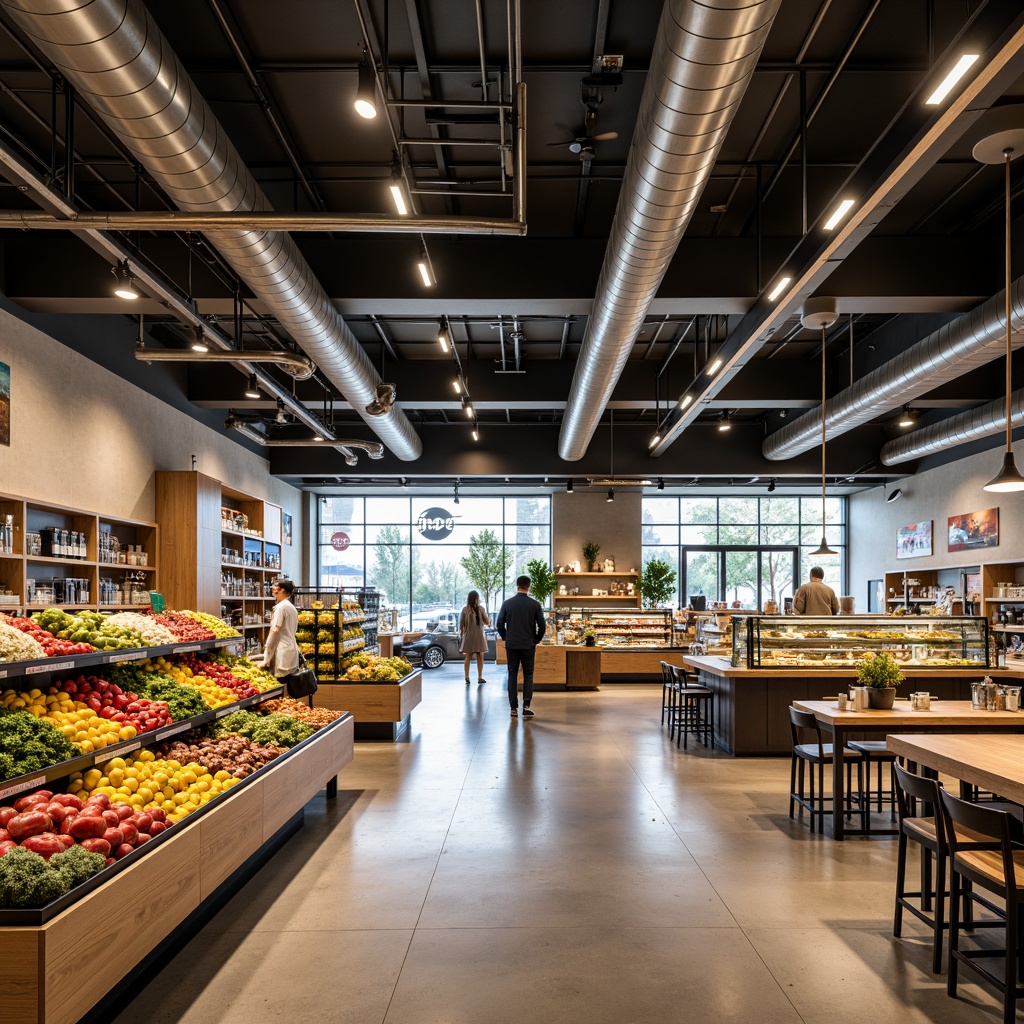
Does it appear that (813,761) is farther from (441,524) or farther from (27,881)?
(441,524)

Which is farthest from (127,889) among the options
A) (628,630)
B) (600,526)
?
(600,526)

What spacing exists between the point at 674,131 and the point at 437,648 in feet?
51.0

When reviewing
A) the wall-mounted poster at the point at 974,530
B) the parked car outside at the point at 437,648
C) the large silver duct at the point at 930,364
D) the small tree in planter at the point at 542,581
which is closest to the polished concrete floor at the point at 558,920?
the large silver duct at the point at 930,364

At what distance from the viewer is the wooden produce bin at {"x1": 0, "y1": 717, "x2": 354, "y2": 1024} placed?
2436mm

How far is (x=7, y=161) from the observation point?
13.1 ft

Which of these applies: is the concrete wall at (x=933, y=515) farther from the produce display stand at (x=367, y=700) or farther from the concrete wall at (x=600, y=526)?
the produce display stand at (x=367, y=700)

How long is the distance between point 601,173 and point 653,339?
4526 mm

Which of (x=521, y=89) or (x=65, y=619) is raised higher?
(x=521, y=89)

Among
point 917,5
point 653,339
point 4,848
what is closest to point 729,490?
point 653,339

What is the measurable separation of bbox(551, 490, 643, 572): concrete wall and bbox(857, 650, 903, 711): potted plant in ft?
40.5

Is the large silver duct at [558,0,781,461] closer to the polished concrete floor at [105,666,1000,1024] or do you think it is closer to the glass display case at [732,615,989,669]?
the glass display case at [732,615,989,669]

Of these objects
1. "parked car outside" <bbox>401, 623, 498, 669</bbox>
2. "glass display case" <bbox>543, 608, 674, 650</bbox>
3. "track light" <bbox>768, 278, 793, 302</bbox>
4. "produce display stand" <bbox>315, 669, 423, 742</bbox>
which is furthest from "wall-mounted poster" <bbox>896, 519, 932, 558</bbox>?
"produce display stand" <bbox>315, 669, 423, 742</bbox>

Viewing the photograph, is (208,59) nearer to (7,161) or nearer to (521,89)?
(7,161)

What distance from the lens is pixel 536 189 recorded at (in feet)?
22.3
